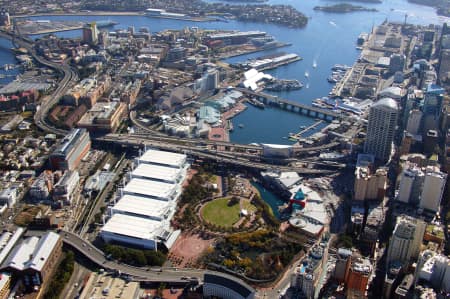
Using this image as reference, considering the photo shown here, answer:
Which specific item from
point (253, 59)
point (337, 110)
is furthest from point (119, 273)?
point (253, 59)

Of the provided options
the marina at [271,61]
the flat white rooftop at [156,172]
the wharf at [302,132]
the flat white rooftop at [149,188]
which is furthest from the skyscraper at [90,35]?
the flat white rooftop at [149,188]

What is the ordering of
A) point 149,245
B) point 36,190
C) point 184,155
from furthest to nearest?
point 184,155 < point 36,190 < point 149,245

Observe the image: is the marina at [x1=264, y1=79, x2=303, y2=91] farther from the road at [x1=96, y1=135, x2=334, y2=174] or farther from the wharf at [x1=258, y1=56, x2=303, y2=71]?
the road at [x1=96, y1=135, x2=334, y2=174]

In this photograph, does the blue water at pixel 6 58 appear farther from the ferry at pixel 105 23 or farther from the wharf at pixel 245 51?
the wharf at pixel 245 51

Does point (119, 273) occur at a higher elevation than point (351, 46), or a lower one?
lower

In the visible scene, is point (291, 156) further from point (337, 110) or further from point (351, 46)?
point (351, 46)

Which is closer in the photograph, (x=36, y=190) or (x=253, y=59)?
(x=36, y=190)

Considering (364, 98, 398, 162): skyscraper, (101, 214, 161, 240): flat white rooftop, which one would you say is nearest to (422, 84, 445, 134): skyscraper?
(364, 98, 398, 162): skyscraper
